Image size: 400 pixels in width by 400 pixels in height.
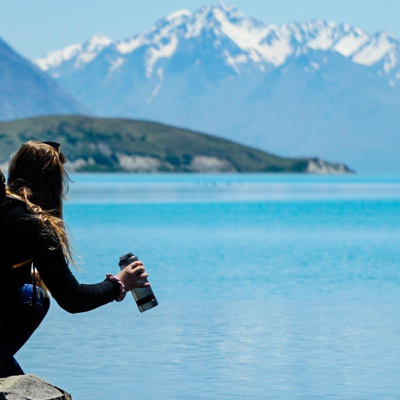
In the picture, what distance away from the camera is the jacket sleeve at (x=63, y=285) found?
6.10m

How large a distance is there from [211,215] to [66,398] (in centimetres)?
7245

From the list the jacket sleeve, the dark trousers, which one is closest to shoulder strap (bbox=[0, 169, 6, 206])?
the jacket sleeve

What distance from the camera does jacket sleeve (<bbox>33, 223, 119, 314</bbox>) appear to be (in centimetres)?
610

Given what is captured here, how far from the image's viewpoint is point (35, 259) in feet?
20.2

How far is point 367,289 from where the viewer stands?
26516 millimetres

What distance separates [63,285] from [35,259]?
221 mm

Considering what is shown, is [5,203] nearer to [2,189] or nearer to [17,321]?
[2,189]

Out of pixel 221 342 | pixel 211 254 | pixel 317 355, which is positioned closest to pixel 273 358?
pixel 317 355

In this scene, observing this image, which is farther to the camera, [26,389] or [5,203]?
[26,389]

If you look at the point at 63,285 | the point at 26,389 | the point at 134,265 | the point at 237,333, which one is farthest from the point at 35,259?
the point at 237,333

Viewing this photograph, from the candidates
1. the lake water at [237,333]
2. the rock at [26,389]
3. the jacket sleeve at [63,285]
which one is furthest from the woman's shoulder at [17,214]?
the lake water at [237,333]

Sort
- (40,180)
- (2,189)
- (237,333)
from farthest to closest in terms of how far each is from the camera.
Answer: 1. (237,333)
2. (40,180)
3. (2,189)

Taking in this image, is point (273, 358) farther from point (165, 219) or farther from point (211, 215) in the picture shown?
Answer: point (211, 215)

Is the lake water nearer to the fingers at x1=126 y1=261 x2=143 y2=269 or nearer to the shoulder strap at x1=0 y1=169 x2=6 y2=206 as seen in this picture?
the fingers at x1=126 y1=261 x2=143 y2=269
